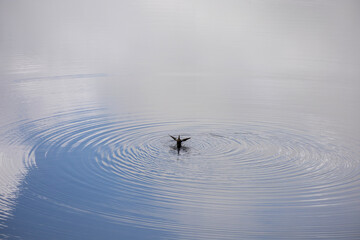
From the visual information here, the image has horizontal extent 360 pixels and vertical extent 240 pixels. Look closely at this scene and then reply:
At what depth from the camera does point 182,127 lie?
7.66 metres

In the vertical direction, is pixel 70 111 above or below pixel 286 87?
below

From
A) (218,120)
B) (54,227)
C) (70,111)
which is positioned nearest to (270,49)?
(218,120)

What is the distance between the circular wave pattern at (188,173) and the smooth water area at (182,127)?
0.02m

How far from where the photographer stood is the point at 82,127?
757cm

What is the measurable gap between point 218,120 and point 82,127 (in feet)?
7.81

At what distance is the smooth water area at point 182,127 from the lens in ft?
16.2

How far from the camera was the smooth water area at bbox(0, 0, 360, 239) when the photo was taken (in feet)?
16.2

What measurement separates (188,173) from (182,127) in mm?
1874

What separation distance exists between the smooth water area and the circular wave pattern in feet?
0.07

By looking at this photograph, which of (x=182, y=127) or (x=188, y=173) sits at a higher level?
(x=182, y=127)

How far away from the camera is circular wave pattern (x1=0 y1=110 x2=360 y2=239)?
4.99 meters

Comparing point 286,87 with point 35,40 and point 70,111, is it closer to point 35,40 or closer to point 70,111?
point 70,111

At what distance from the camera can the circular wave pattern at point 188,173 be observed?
4988 mm

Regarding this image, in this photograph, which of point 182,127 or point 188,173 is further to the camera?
point 182,127
